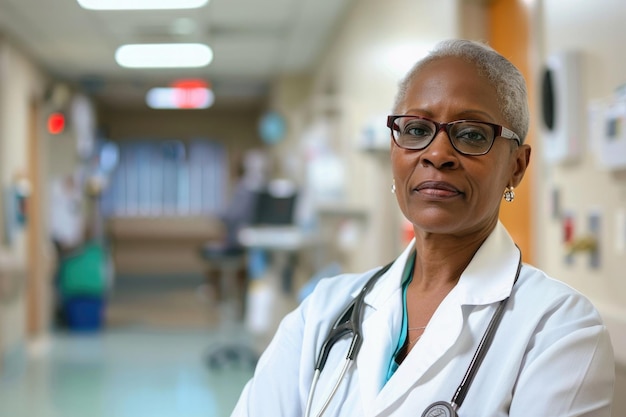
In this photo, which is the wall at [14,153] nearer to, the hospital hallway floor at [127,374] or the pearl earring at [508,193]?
the hospital hallway floor at [127,374]

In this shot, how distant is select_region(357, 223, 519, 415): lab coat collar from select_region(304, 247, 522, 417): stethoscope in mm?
14

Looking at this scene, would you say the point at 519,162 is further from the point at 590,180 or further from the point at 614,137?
the point at 590,180

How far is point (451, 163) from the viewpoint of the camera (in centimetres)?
100

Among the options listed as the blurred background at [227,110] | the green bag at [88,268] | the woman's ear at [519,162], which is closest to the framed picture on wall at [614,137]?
the blurred background at [227,110]

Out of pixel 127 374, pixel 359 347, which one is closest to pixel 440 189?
pixel 359 347

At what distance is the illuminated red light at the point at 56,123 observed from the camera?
1838mm

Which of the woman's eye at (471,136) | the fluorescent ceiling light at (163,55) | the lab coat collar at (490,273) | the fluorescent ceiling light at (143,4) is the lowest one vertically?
the lab coat collar at (490,273)

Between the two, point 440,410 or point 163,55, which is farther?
point 163,55

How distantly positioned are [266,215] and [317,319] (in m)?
3.57

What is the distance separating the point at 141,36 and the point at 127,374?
178 cm

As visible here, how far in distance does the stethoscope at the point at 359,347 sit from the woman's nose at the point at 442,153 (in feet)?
0.61

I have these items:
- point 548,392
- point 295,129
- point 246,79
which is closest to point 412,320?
point 548,392

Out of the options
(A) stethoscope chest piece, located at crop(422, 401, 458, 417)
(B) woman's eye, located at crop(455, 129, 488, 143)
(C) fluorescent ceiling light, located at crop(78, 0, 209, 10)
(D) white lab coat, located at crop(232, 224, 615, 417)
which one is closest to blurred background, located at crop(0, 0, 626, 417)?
(C) fluorescent ceiling light, located at crop(78, 0, 209, 10)

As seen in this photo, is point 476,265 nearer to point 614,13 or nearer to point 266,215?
point 614,13
